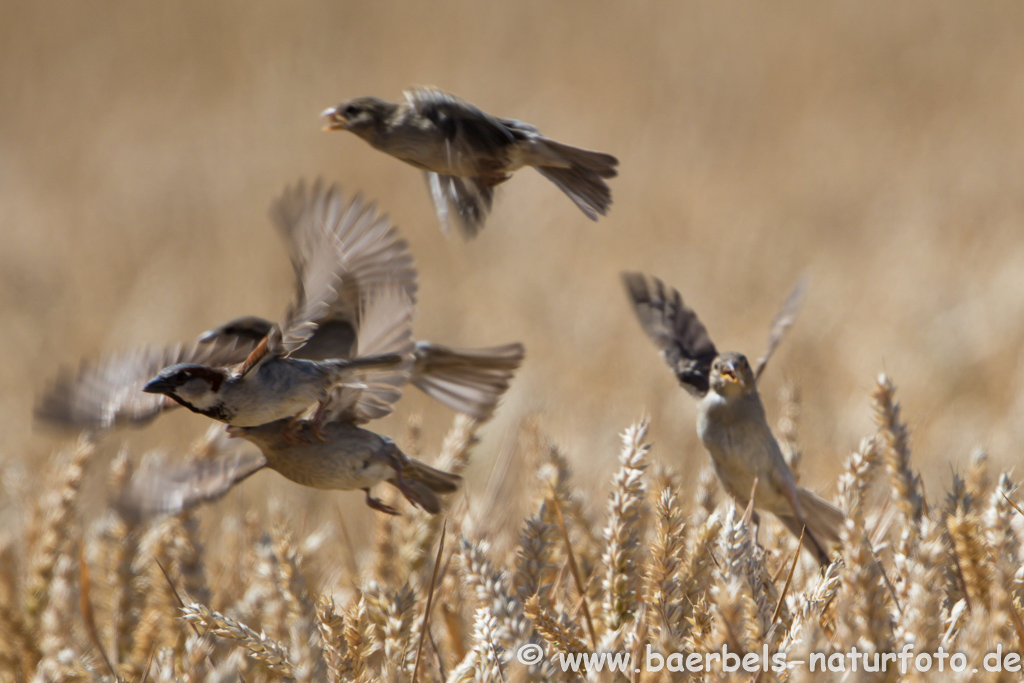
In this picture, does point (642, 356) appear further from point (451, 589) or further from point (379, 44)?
point (379, 44)

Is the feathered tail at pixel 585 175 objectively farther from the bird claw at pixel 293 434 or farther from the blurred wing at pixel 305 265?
the bird claw at pixel 293 434

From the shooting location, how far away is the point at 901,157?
8602 mm

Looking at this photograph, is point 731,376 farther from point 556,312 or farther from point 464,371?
point 556,312

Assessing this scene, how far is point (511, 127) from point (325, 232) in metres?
0.58

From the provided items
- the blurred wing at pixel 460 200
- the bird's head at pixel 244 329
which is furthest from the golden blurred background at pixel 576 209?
the blurred wing at pixel 460 200

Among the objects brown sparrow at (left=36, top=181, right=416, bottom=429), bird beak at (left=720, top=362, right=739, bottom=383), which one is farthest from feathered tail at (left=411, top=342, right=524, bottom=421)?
bird beak at (left=720, top=362, right=739, bottom=383)

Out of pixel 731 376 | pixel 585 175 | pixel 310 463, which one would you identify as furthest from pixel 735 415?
pixel 310 463

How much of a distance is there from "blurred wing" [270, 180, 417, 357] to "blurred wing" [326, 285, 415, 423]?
0.13ft

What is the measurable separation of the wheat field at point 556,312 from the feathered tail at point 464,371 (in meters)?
0.11

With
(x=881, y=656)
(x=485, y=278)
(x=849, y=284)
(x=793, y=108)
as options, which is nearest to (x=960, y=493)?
(x=881, y=656)

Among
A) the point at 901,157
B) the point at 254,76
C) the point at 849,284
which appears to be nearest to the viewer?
the point at 849,284

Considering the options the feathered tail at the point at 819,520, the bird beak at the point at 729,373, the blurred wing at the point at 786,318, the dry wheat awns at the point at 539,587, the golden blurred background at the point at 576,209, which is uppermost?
the golden blurred background at the point at 576,209

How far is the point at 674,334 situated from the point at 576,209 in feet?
17.3

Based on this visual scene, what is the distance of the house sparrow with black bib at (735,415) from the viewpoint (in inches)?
126
